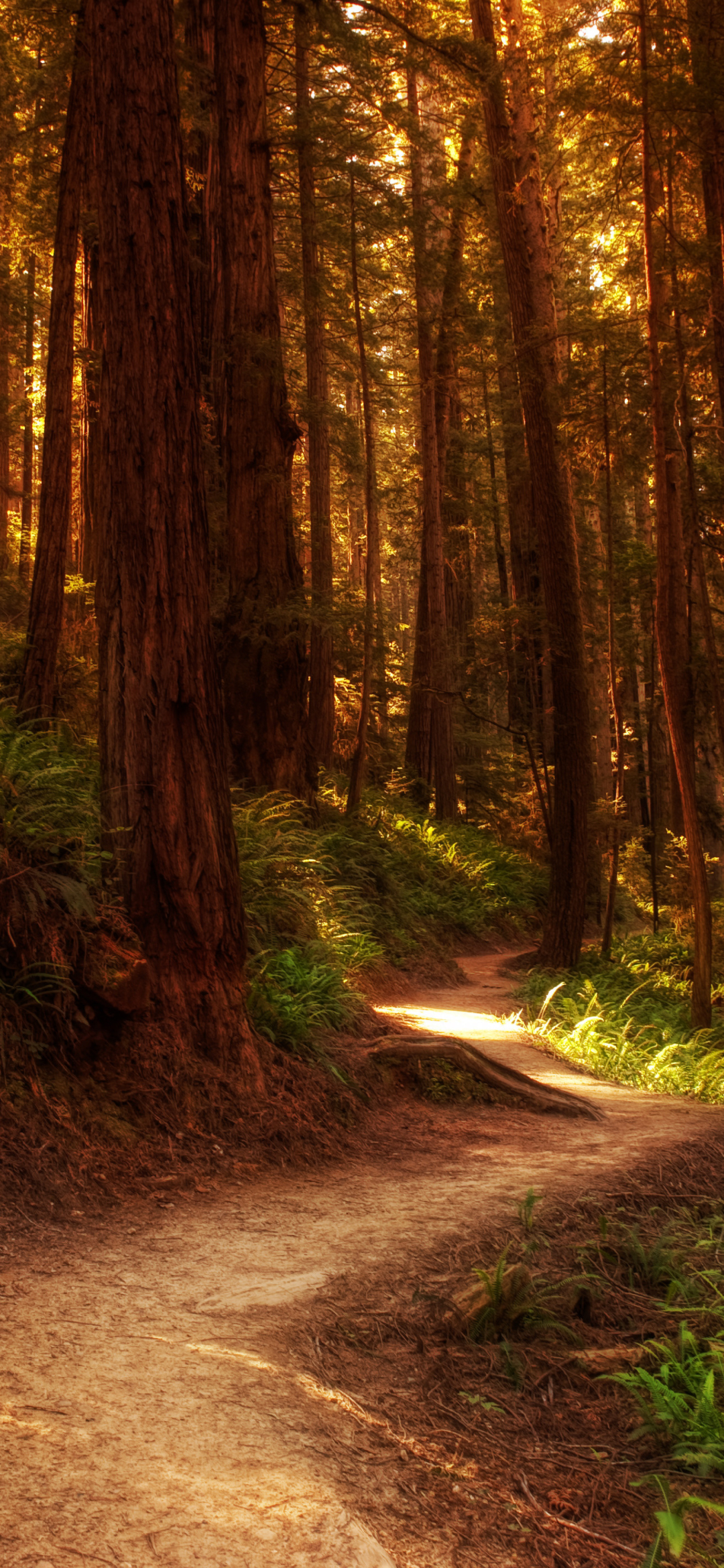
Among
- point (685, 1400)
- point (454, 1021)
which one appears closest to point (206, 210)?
point (454, 1021)

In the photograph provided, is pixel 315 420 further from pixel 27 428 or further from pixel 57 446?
pixel 27 428

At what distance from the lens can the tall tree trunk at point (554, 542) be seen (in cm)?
1265

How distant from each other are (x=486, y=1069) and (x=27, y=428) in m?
23.5

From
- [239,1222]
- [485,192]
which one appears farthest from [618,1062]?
[485,192]

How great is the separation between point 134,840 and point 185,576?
1.52m

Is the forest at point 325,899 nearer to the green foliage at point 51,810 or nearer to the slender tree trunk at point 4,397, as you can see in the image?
the green foliage at point 51,810

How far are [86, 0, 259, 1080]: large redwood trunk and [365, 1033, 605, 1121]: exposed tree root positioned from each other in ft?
5.43

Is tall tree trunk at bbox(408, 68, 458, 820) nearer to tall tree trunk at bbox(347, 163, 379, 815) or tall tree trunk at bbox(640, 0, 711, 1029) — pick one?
tall tree trunk at bbox(347, 163, 379, 815)

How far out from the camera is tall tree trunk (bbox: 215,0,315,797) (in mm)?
10969

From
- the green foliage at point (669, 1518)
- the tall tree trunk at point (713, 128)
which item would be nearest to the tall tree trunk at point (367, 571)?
the tall tree trunk at point (713, 128)

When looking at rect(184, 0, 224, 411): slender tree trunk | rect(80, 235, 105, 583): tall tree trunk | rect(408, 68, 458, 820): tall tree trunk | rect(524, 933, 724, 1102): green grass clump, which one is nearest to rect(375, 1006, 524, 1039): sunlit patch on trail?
rect(524, 933, 724, 1102): green grass clump

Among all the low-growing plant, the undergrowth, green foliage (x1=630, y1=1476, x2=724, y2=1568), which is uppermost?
the undergrowth

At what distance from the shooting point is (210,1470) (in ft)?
8.43

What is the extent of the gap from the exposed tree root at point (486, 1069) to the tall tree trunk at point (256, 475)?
15.4 ft
